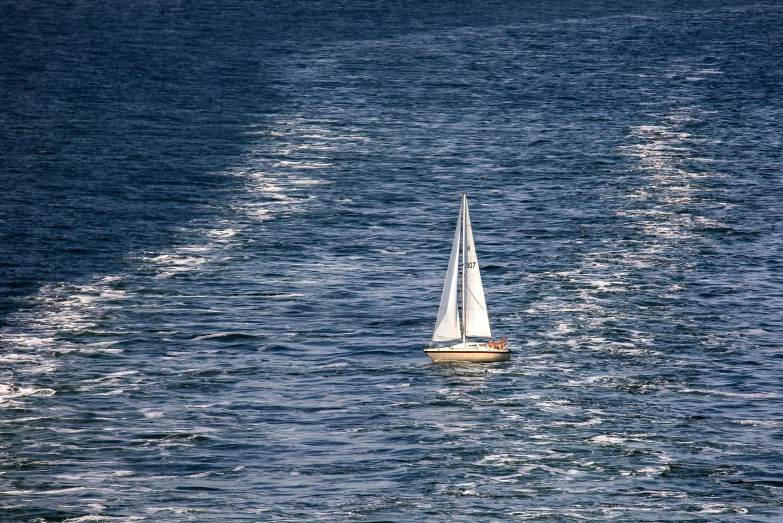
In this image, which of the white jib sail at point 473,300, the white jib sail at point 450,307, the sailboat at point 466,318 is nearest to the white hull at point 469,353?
the sailboat at point 466,318

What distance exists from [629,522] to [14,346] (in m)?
65.1

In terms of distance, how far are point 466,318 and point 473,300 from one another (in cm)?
183

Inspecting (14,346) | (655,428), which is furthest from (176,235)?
(655,428)

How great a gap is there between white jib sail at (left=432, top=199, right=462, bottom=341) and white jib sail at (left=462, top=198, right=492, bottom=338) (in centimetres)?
160

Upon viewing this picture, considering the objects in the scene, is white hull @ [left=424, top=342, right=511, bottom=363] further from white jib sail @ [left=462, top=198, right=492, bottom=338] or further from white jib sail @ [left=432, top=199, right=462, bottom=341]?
white jib sail @ [left=432, top=199, right=462, bottom=341]

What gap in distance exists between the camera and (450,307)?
110562mm

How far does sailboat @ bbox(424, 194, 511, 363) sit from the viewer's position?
110812mm

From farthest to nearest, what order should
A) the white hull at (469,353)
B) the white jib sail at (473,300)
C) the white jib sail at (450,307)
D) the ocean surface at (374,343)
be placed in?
the white hull at (469,353) < the white jib sail at (473,300) < the white jib sail at (450,307) < the ocean surface at (374,343)

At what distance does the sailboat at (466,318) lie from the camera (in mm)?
110812

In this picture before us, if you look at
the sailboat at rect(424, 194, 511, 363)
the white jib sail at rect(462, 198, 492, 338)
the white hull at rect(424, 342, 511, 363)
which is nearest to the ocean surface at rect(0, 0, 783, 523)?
the white hull at rect(424, 342, 511, 363)

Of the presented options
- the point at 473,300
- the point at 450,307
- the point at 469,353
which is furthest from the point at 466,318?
the point at 469,353

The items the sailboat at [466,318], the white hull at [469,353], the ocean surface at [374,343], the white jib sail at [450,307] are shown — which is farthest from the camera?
the white hull at [469,353]

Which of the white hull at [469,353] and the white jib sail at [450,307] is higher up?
the white jib sail at [450,307]

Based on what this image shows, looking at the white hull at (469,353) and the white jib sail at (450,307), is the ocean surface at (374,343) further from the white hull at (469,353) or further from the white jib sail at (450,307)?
the white jib sail at (450,307)
